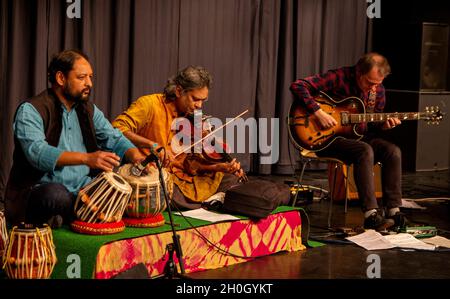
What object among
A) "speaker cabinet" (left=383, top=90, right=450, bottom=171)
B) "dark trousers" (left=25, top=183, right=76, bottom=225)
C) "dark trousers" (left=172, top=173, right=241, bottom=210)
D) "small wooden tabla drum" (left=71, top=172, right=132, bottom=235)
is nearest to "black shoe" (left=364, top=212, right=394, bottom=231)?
"dark trousers" (left=172, top=173, right=241, bottom=210)

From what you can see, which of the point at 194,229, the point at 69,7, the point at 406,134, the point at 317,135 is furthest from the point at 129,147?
the point at 406,134

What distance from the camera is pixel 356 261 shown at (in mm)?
4852

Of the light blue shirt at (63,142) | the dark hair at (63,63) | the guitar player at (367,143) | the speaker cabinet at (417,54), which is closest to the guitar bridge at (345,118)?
the guitar player at (367,143)

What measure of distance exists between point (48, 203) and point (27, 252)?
0.45m

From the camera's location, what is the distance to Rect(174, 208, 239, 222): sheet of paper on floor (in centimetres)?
459

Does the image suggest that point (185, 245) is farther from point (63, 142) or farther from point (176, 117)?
point (176, 117)

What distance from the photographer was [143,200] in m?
4.25

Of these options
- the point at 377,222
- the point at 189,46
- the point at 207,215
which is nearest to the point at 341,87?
the point at 377,222

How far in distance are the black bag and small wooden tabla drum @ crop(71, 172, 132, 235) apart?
907 millimetres

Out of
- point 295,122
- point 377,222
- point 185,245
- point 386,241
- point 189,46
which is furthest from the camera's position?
point 189,46

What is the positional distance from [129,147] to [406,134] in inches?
212

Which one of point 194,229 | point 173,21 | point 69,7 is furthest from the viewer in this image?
point 173,21

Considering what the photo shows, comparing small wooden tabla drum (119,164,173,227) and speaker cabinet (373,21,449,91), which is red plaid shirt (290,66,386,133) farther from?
speaker cabinet (373,21,449,91)
